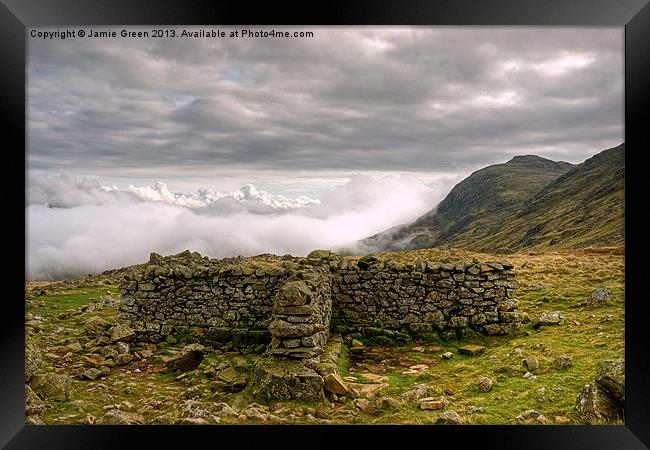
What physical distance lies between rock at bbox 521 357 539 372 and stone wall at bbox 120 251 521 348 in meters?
2.60

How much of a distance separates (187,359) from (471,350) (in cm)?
593

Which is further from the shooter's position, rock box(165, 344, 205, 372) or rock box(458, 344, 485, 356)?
rock box(458, 344, 485, 356)

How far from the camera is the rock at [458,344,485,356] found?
9.16 m

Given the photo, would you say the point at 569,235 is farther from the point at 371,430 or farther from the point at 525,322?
the point at 371,430

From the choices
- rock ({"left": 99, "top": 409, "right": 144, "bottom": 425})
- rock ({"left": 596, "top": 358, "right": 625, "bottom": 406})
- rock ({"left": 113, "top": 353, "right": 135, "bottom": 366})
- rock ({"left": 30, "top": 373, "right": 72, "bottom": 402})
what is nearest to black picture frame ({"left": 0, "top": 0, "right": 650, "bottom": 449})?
rock ({"left": 596, "top": 358, "right": 625, "bottom": 406})

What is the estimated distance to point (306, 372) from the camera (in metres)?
6.65

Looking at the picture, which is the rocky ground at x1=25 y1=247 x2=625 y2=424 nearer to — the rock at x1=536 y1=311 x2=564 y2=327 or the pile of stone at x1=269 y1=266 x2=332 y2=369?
the rock at x1=536 y1=311 x2=564 y2=327

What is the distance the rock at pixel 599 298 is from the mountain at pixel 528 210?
Result: 11.7 metres

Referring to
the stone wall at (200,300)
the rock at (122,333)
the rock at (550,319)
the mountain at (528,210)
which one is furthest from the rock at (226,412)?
the mountain at (528,210)

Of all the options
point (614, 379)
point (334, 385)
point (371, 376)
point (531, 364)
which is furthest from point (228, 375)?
point (614, 379)

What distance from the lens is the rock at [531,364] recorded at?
23.9 ft

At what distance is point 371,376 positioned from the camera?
8211 mm

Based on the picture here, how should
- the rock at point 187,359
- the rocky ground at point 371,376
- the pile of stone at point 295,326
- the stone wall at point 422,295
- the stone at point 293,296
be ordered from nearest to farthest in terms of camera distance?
the rocky ground at point 371,376 < the pile of stone at point 295,326 < the stone at point 293,296 < the rock at point 187,359 < the stone wall at point 422,295

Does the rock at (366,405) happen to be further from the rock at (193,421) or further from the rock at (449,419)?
the rock at (193,421)
